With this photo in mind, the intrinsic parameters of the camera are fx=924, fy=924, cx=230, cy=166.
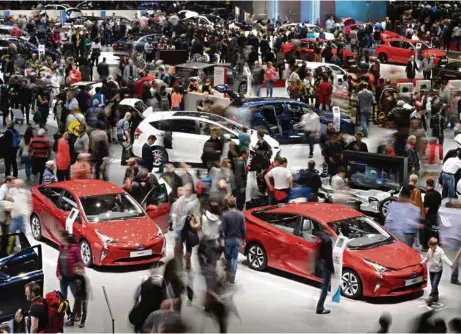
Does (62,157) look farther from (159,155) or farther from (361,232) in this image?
(361,232)

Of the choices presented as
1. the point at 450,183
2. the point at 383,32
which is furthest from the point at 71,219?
the point at 383,32

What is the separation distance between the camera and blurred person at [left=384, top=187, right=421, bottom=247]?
15875 mm

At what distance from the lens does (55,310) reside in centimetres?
1188

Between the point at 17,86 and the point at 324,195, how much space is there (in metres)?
11.8

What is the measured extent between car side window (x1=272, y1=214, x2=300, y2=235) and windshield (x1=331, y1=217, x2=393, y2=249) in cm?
68

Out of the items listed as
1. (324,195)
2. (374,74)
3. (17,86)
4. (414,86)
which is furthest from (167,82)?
(324,195)

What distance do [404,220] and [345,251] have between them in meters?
1.57

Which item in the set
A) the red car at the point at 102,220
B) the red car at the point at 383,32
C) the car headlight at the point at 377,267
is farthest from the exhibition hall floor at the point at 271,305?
the red car at the point at 383,32

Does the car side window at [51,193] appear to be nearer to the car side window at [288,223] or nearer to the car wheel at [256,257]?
the car wheel at [256,257]

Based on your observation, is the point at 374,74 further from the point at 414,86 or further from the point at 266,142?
the point at 266,142

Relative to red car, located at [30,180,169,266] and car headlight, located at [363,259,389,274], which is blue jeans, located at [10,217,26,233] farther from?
car headlight, located at [363,259,389,274]

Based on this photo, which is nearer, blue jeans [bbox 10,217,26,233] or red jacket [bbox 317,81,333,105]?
blue jeans [bbox 10,217,26,233]

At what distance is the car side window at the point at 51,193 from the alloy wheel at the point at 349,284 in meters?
5.53

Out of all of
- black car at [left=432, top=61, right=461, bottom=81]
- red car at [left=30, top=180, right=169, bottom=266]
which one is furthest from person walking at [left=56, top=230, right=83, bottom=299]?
black car at [left=432, top=61, right=461, bottom=81]
